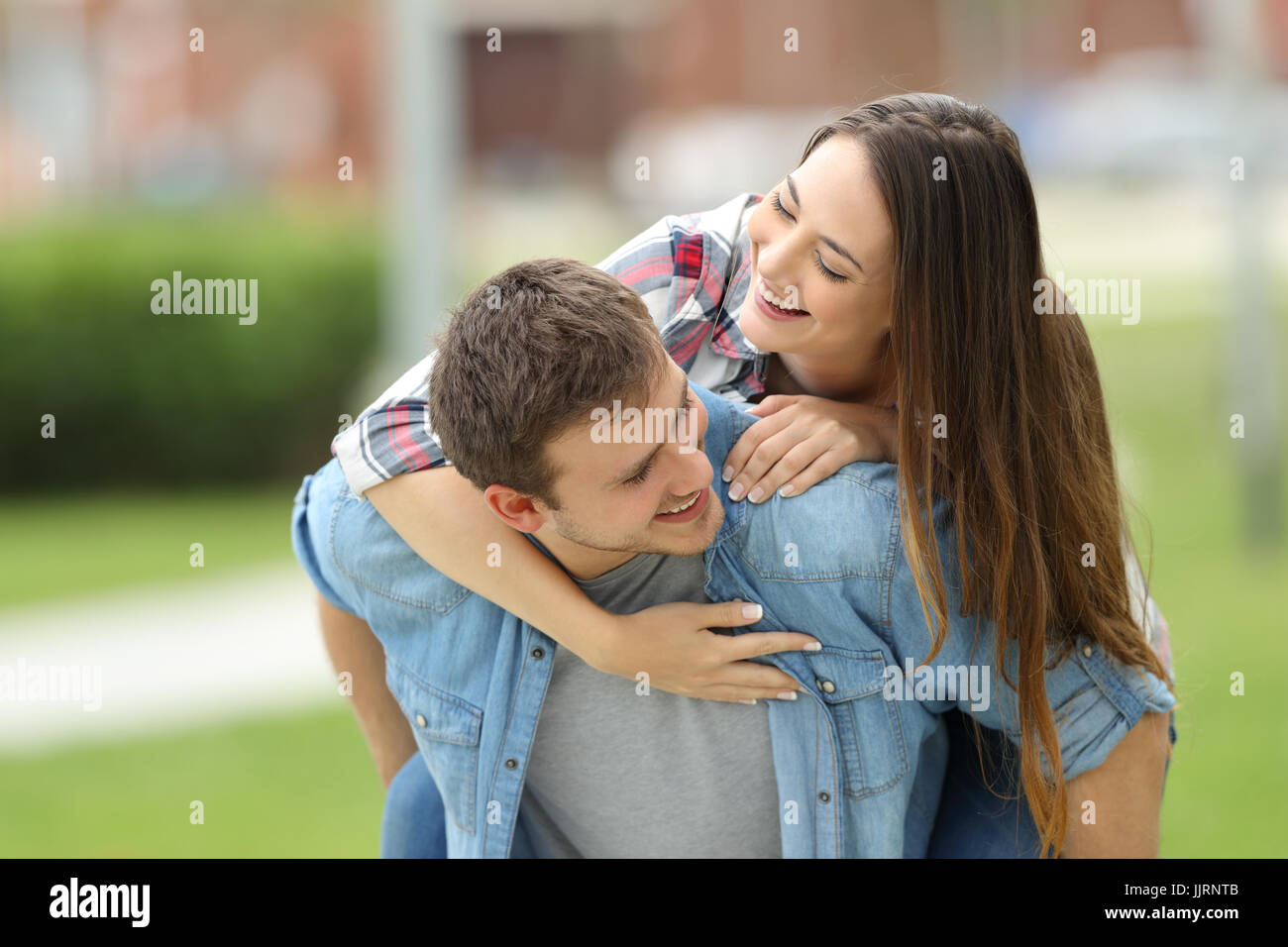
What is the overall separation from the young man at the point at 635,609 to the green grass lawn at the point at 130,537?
600cm

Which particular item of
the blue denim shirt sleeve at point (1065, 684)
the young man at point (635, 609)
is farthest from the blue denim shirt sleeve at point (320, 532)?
the blue denim shirt sleeve at point (1065, 684)

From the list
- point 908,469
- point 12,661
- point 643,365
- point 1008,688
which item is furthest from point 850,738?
point 12,661

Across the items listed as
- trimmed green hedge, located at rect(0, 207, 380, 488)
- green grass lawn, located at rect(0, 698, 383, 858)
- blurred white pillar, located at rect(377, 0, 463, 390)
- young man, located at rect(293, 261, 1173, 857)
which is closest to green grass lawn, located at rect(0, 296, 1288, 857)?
green grass lawn, located at rect(0, 698, 383, 858)

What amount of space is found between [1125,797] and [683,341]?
971 millimetres

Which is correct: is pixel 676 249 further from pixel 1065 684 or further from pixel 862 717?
pixel 1065 684

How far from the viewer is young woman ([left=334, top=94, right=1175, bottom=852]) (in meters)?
2.01

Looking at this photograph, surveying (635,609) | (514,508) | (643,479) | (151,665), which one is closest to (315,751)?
(151,665)

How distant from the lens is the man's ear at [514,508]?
2.01m

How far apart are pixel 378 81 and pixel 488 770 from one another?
2123cm

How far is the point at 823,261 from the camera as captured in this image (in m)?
2.15

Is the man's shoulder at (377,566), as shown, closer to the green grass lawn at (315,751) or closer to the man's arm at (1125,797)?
the man's arm at (1125,797)

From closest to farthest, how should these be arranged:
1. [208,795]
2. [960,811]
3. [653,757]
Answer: [653,757] → [960,811] → [208,795]

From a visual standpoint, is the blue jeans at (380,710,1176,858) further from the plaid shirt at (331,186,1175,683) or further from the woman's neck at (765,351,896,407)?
the woman's neck at (765,351,896,407)

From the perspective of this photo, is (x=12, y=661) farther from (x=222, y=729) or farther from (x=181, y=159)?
(x=181, y=159)
